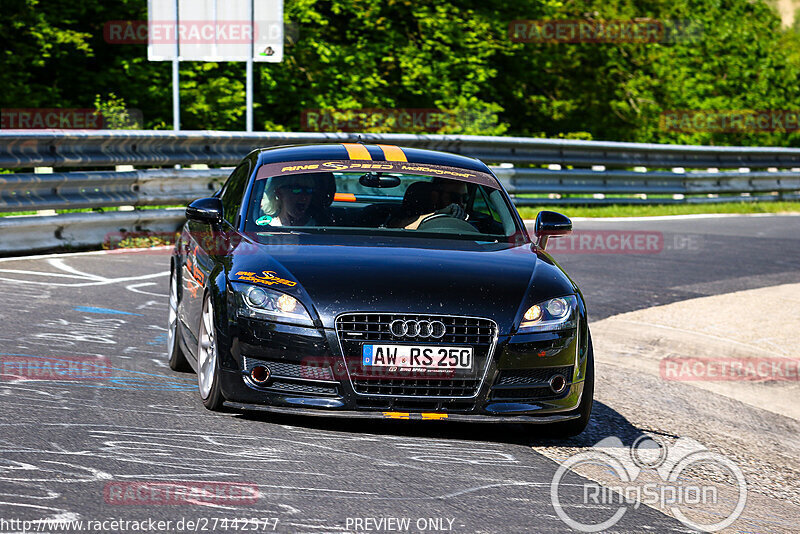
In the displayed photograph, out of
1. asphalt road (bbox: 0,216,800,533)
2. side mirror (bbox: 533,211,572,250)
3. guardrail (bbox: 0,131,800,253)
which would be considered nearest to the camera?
asphalt road (bbox: 0,216,800,533)

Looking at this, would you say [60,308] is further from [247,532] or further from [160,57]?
[160,57]

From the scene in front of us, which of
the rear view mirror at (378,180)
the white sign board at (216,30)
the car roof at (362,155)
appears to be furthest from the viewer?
the white sign board at (216,30)

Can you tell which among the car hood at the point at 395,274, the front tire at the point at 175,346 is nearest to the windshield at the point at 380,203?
the car hood at the point at 395,274

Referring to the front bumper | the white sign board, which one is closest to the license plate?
the front bumper

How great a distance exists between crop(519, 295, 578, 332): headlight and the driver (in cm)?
130

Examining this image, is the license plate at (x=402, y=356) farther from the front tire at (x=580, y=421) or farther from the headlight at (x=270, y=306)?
the front tire at (x=580, y=421)

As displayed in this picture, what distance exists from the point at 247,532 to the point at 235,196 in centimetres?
345

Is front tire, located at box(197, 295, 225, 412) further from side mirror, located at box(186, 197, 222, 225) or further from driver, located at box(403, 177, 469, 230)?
driver, located at box(403, 177, 469, 230)

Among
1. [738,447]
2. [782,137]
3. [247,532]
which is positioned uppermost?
[247,532]

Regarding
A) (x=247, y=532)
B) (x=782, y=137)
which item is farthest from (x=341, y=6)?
(x=247, y=532)

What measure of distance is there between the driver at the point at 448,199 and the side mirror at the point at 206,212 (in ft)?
3.58

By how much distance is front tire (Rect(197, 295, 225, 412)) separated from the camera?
590 centimetres

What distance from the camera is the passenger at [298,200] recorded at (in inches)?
268

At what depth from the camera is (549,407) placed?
582 cm
